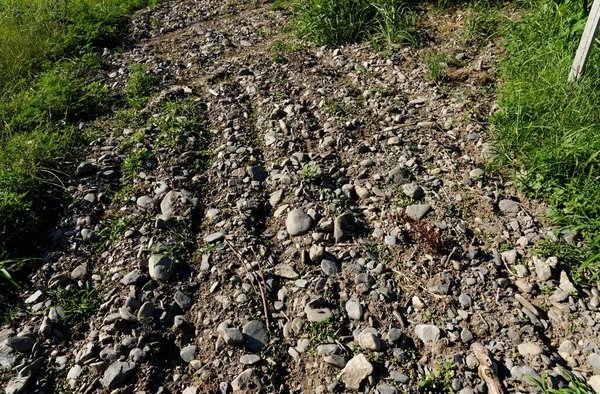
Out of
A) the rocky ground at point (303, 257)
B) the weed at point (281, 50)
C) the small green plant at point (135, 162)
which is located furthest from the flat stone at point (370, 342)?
the weed at point (281, 50)

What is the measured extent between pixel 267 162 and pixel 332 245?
1265 mm

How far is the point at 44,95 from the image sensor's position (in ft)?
18.8

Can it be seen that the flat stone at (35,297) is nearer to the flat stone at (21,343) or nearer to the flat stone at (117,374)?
the flat stone at (21,343)

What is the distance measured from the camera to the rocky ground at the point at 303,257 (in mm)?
3109

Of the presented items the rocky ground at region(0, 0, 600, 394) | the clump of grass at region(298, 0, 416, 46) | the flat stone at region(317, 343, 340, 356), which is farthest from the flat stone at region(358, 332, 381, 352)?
the clump of grass at region(298, 0, 416, 46)

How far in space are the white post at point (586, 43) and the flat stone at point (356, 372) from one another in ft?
10.9

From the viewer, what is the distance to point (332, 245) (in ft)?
12.8

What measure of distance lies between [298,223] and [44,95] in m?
3.68

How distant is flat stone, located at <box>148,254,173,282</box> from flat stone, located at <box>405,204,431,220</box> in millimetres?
1950

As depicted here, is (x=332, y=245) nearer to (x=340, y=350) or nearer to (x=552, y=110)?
(x=340, y=350)

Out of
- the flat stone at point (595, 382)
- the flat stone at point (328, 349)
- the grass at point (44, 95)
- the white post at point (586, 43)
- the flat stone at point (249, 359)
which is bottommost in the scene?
the flat stone at point (595, 382)

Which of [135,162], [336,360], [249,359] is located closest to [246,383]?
[249,359]

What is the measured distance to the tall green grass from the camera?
3818mm

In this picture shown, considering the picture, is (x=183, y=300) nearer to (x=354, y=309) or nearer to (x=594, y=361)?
(x=354, y=309)
